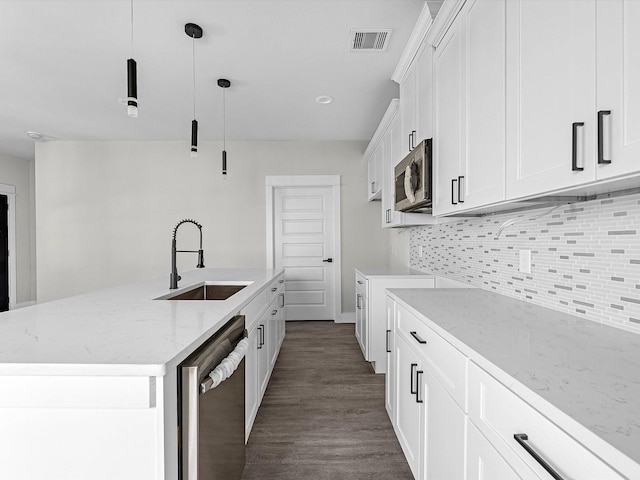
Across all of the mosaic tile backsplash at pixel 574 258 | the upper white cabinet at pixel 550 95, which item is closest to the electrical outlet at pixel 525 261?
the mosaic tile backsplash at pixel 574 258

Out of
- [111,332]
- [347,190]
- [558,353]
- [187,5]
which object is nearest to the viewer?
[558,353]

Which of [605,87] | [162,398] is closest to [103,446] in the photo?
[162,398]

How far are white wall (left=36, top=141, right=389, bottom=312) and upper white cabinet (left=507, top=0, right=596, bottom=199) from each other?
146 inches

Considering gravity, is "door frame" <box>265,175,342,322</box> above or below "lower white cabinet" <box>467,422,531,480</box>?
above

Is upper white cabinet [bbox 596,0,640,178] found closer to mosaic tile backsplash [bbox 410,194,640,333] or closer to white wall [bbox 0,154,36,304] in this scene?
mosaic tile backsplash [bbox 410,194,640,333]

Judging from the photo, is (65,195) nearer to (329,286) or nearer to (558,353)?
(329,286)

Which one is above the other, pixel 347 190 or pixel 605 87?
pixel 347 190

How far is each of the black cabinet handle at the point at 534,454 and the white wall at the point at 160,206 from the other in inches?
165

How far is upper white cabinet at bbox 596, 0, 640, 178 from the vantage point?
74 cm

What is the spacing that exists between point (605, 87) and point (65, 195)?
600 centimetres

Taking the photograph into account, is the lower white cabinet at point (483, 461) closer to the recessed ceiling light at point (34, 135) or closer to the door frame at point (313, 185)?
the door frame at point (313, 185)

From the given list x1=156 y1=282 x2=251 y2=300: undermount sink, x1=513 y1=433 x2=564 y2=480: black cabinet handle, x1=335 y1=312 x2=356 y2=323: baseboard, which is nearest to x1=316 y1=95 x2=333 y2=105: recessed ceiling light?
x1=156 y1=282 x2=251 y2=300: undermount sink

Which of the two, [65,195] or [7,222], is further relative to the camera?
[7,222]

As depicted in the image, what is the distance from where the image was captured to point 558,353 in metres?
0.92
